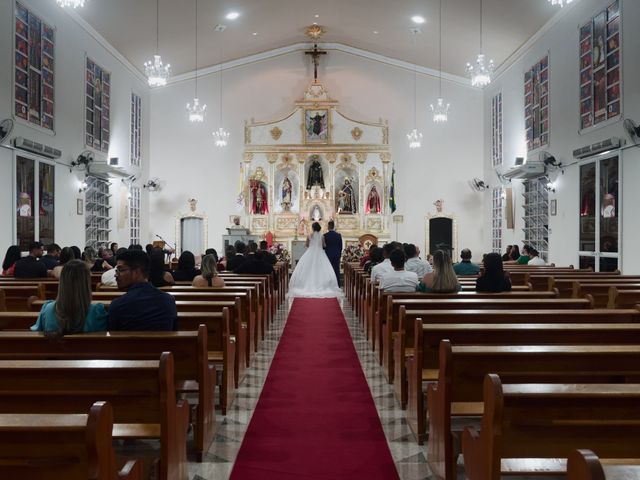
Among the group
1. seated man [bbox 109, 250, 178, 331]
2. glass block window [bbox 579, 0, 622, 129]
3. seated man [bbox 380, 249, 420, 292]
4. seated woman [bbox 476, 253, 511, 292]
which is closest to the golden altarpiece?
glass block window [bbox 579, 0, 622, 129]

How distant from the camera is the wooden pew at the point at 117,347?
339cm

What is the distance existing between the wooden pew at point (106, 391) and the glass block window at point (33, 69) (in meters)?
10.5

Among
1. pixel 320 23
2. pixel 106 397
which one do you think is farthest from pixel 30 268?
pixel 320 23

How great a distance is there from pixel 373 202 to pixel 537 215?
6.11 meters

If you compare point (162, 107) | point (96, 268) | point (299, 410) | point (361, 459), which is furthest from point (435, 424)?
point (162, 107)

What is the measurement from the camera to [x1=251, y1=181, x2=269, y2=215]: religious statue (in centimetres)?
2091

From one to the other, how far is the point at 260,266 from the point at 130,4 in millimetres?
7862

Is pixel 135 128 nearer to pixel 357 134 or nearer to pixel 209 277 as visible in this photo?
pixel 357 134

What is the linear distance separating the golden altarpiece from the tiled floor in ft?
46.1

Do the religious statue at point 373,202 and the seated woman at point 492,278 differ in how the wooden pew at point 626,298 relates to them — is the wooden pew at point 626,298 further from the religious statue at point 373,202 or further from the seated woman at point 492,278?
the religious statue at point 373,202

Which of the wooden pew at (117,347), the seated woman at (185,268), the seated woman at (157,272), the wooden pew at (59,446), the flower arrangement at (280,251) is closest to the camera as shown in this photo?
the wooden pew at (59,446)

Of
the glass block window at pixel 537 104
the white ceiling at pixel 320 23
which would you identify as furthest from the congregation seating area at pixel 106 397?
the glass block window at pixel 537 104

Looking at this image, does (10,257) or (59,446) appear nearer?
(59,446)

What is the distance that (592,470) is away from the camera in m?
1.33
